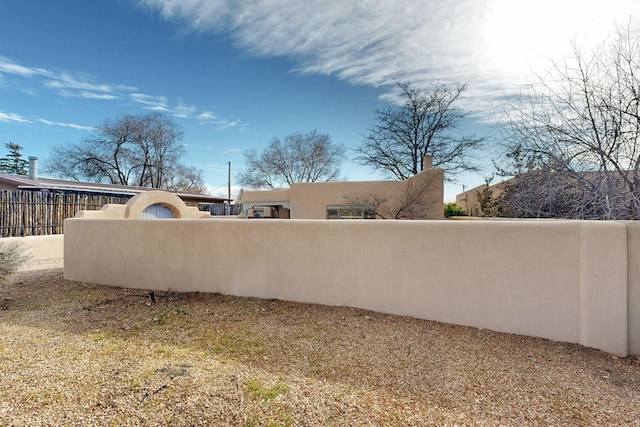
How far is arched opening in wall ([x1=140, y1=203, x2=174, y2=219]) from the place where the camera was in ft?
42.8

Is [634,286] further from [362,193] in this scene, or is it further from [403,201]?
[362,193]

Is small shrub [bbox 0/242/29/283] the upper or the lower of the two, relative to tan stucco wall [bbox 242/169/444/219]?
lower

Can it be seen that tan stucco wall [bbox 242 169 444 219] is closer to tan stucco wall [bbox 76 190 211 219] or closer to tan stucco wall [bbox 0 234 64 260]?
tan stucco wall [bbox 76 190 211 219]

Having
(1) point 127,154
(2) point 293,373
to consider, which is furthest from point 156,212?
(1) point 127,154

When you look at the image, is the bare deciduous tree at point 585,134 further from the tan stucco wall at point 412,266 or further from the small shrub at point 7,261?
the small shrub at point 7,261

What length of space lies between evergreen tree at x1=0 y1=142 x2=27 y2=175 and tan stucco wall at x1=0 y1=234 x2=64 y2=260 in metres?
Result: 40.0

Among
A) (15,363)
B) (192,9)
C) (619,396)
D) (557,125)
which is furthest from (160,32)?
(619,396)

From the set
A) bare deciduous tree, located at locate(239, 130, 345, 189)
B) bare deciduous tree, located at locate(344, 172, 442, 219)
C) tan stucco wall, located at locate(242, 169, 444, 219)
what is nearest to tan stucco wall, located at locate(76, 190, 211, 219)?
tan stucco wall, located at locate(242, 169, 444, 219)

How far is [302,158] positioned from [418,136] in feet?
50.2

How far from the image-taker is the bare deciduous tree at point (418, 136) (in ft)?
81.0

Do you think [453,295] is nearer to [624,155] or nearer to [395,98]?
[624,155]

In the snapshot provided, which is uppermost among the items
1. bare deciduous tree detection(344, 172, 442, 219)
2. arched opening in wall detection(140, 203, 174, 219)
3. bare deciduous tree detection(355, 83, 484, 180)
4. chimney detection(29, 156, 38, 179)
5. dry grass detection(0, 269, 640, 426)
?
bare deciduous tree detection(355, 83, 484, 180)

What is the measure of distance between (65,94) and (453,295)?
105ft

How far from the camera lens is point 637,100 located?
6465 mm
